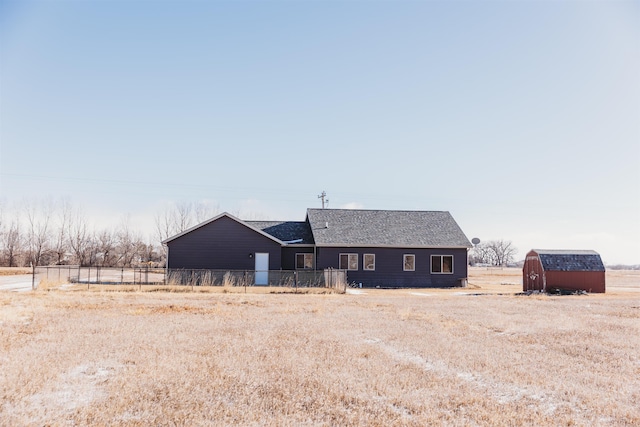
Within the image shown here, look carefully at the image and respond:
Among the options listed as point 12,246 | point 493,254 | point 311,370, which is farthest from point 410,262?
point 493,254

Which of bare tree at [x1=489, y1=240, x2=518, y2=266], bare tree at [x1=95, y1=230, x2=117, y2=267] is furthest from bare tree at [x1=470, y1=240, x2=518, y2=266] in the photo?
bare tree at [x1=95, y1=230, x2=117, y2=267]

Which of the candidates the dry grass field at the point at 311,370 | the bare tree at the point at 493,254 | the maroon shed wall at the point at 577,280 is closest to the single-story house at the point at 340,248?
the maroon shed wall at the point at 577,280

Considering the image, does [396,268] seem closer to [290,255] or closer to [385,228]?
[385,228]

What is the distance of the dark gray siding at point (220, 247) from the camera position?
30.6 m

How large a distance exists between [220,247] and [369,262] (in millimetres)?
9853

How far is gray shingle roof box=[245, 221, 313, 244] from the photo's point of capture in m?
33.9

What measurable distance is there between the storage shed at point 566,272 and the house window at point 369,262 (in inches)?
400

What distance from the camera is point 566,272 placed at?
31.4m

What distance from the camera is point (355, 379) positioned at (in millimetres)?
7891

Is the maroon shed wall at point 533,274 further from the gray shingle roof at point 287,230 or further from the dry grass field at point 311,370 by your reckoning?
the dry grass field at point 311,370

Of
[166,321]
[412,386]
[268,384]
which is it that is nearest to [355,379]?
[412,386]

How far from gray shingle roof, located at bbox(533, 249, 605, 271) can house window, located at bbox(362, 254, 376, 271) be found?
10702 mm

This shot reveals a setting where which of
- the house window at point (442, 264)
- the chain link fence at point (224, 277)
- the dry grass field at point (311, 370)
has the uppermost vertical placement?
the house window at point (442, 264)

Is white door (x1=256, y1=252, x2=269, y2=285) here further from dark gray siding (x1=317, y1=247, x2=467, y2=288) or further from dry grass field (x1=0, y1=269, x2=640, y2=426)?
dry grass field (x1=0, y1=269, x2=640, y2=426)
